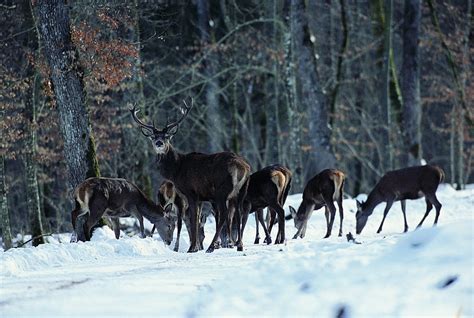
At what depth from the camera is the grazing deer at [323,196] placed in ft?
60.5

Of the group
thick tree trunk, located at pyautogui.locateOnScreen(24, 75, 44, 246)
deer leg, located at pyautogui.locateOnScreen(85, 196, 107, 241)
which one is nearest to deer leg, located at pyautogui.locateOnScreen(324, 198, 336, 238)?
deer leg, located at pyautogui.locateOnScreen(85, 196, 107, 241)

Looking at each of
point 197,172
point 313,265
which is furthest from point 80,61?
point 313,265

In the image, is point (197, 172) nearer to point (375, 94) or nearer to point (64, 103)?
point (64, 103)

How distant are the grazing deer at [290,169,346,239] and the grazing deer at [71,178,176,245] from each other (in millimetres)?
2975

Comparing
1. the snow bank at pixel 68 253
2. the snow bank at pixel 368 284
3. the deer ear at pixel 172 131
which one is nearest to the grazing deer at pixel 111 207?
the snow bank at pixel 68 253

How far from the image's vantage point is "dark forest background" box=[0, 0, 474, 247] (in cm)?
1806

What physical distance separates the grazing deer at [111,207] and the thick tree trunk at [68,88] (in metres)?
0.66

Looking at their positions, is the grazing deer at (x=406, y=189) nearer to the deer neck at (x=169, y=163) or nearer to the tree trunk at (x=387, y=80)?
the deer neck at (x=169, y=163)

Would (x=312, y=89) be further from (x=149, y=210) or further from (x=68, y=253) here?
(x=68, y=253)

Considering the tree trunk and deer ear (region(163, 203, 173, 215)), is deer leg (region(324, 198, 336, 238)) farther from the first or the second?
the tree trunk

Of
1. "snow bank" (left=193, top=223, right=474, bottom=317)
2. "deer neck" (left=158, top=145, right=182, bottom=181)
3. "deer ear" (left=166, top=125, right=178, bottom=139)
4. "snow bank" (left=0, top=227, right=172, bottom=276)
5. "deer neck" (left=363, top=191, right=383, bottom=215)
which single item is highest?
"deer ear" (left=166, top=125, right=178, bottom=139)

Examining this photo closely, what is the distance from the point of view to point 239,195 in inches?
598

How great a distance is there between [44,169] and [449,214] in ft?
49.5

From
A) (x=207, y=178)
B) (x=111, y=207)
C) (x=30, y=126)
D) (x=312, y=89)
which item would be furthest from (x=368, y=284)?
(x=312, y=89)
